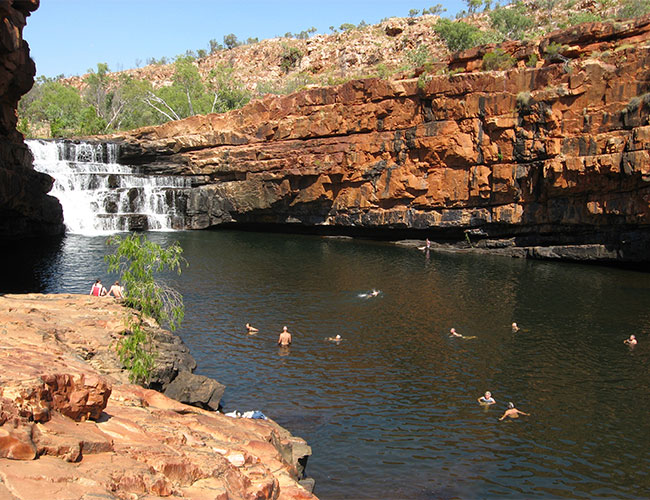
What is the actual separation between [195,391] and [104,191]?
47.1 meters

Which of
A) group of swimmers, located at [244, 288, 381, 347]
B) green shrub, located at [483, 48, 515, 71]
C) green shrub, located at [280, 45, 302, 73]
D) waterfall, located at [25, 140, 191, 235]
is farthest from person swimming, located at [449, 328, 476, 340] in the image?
green shrub, located at [280, 45, 302, 73]

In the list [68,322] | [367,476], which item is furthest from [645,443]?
[68,322]

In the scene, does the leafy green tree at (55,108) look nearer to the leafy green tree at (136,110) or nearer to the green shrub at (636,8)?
the leafy green tree at (136,110)

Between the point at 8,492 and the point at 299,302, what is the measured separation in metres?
28.8

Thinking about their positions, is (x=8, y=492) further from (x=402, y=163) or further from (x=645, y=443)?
(x=402, y=163)

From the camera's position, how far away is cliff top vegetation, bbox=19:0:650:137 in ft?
303

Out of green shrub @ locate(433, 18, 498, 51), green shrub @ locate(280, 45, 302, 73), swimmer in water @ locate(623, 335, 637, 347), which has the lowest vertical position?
swimmer in water @ locate(623, 335, 637, 347)

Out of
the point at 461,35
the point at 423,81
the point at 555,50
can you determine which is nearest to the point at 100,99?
the point at 461,35

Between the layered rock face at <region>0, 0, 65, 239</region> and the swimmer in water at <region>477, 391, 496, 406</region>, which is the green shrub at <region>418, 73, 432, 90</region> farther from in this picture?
the swimmer in water at <region>477, 391, 496, 406</region>

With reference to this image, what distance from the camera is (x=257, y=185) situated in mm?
65438

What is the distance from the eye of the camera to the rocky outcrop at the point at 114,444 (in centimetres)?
775

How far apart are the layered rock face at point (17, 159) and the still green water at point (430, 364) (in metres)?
6.01

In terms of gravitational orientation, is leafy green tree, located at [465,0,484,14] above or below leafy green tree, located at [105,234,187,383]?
above

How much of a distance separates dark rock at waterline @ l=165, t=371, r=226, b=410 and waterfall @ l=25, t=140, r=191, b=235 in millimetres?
42179
